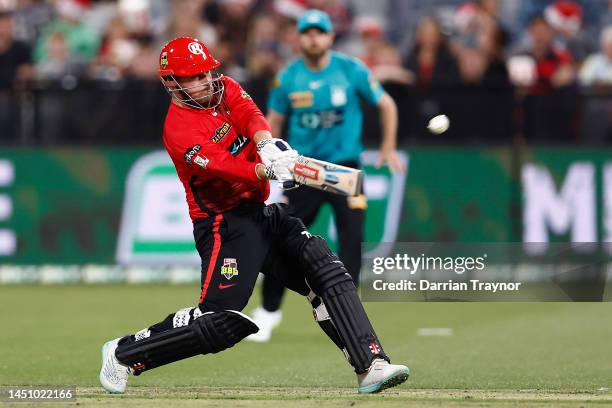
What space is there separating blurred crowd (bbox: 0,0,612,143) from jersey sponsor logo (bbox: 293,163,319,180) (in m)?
8.44

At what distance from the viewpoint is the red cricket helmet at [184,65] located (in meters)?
8.09

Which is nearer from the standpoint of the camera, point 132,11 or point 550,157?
point 550,157

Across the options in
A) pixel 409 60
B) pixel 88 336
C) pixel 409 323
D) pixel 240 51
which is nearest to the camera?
pixel 88 336

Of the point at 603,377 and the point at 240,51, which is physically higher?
the point at 240,51

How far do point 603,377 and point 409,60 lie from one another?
8802mm

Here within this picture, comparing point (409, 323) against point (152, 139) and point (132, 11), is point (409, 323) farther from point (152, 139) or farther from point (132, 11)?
point (132, 11)

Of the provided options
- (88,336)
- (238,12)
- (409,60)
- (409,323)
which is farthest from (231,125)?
(238,12)

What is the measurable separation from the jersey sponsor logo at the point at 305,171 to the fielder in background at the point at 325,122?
13.5 feet

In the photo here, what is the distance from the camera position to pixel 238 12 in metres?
18.9

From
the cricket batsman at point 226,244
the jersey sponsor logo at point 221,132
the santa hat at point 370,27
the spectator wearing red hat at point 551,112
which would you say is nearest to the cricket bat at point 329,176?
the cricket batsman at point 226,244

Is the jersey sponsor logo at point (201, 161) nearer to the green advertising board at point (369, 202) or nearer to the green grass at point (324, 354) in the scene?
the green grass at point (324, 354)

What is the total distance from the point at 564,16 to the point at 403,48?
2.40m

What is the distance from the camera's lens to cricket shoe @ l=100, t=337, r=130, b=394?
26.9ft

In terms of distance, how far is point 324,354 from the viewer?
10.6 meters
